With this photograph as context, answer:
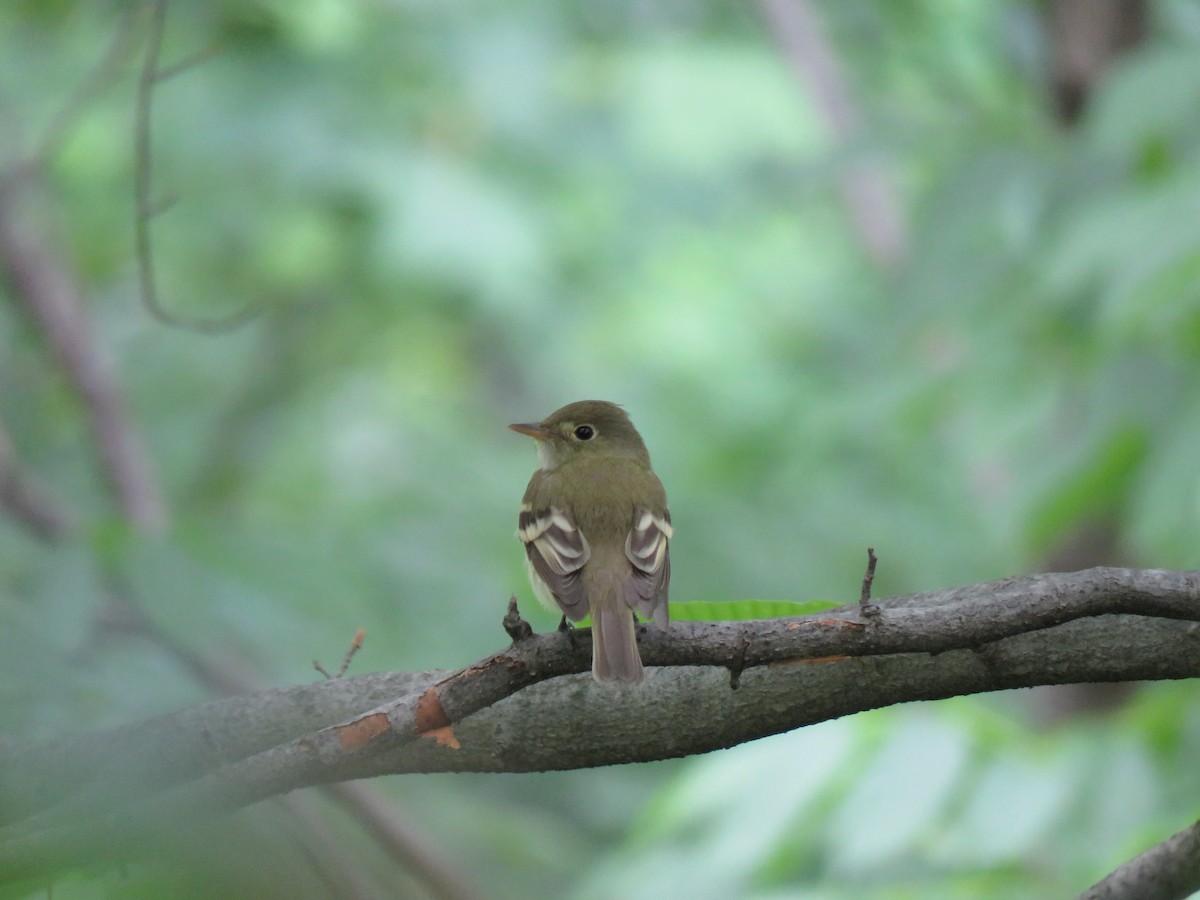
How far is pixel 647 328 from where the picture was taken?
12.4 metres

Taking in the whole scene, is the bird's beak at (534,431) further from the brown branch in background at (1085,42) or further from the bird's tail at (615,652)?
the brown branch in background at (1085,42)

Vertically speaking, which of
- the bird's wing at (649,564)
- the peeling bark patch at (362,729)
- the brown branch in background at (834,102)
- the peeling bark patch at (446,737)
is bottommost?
the peeling bark patch at (362,729)

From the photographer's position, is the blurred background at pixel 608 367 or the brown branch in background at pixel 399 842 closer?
the brown branch in background at pixel 399 842

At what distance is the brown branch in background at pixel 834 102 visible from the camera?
28.1 ft

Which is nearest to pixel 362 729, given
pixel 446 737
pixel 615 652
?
pixel 446 737

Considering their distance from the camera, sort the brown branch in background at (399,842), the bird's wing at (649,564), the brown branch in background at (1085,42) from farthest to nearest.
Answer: the brown branch in background at (1085,42) → the brown branch in background at (399,842) → the bird's wing at (649,564)

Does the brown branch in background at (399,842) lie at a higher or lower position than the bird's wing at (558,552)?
lower

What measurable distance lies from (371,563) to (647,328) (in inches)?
293

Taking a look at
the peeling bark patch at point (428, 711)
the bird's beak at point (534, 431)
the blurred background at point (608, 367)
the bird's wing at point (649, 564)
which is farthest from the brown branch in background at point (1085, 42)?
the peeling bark patch at point (428, 711)

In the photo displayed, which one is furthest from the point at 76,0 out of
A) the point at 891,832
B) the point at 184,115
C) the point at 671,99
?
the point at 891,832

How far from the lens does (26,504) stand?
5492 millimetres

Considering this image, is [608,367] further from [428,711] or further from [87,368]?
[428,711]

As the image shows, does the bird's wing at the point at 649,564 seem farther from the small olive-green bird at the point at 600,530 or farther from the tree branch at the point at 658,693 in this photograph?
the tree branch at the point at 658,693

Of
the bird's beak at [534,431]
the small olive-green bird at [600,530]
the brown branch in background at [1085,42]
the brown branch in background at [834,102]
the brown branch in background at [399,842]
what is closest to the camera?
the small olive-green bird at [600,530]
